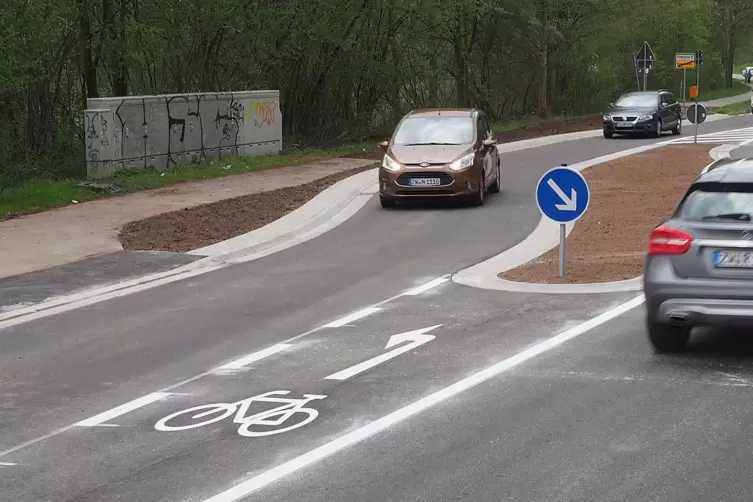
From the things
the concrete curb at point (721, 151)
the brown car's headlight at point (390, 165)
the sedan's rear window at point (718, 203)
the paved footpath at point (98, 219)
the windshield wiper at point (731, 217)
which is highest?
the sedan's rear window at point (718, 203)

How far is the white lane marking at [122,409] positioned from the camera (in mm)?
7929

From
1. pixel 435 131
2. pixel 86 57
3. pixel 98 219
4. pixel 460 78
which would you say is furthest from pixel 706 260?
pixel 460 78

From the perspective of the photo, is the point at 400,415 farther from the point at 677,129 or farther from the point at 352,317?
the point at 677,129

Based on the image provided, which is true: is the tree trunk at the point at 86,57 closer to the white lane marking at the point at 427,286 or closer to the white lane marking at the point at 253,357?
the white lane marking at the point at 427,286

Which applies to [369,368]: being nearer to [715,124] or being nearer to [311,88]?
[311,88]

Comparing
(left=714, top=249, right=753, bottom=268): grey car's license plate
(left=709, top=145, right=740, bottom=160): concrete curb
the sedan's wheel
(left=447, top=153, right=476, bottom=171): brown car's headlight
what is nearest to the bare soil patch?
(left=447, top=153, right=476, bottom=171): brown car's headlight

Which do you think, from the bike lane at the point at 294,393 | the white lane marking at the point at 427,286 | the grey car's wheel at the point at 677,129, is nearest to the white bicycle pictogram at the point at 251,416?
the bike lane at the point at 294,393

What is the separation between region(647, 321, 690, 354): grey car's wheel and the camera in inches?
373

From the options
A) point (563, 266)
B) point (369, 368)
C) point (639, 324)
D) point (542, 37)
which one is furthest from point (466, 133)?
point (542, 37)

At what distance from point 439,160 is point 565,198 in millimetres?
7561

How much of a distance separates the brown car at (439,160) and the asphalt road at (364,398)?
21.6 ft

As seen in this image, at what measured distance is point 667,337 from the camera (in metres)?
9.54

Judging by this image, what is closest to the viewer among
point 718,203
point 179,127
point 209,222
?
point 718,203

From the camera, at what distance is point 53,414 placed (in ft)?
26.9
